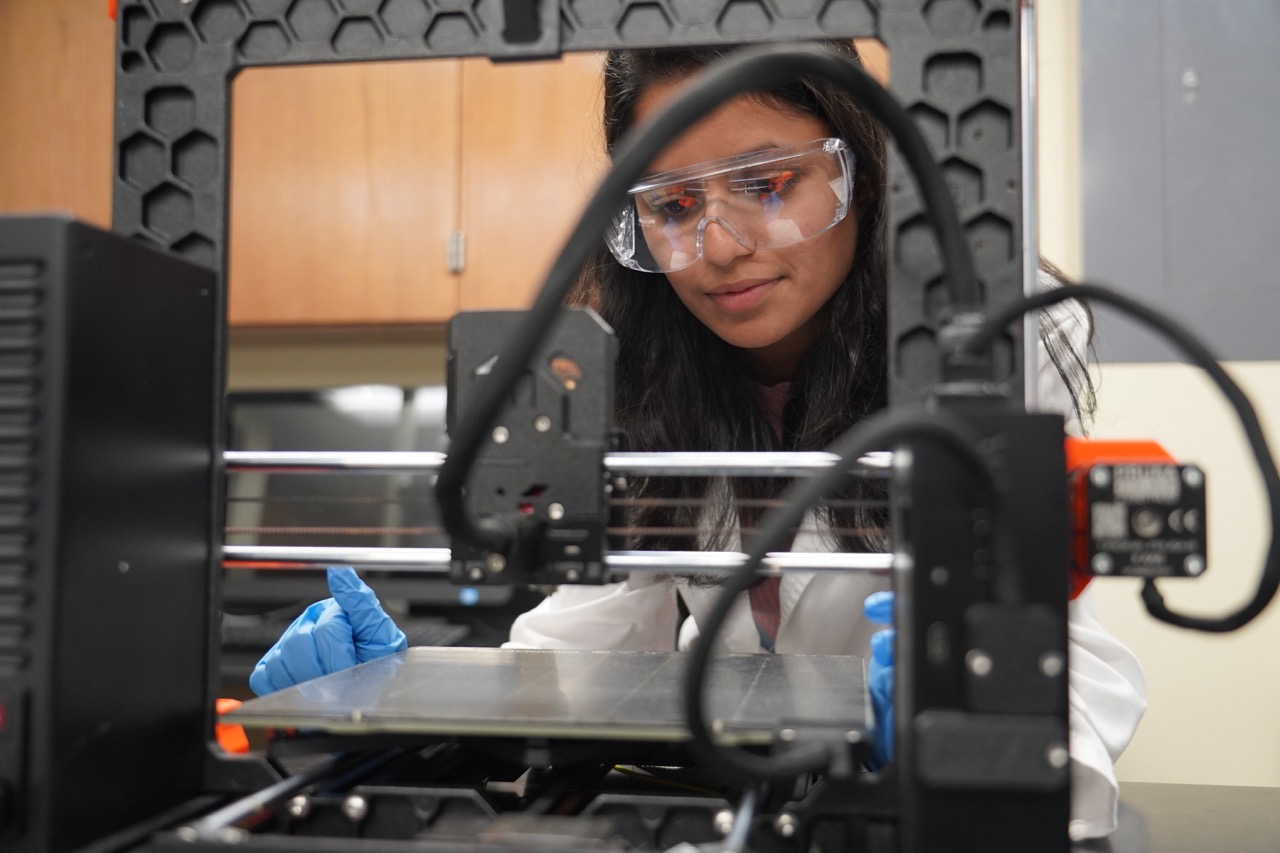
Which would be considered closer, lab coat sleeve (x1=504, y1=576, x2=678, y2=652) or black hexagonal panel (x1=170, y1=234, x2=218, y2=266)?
black hexagonal panel (x1=170, y1=234, x2=218, y2=266)

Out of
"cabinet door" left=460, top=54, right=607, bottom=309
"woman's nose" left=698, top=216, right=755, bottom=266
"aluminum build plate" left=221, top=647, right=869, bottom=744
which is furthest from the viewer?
"cabinet door" left=460, top=54, right=607, bottom=309

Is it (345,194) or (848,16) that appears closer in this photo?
(848,16)

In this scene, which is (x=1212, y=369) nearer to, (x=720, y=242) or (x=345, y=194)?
(x=720, y=242)

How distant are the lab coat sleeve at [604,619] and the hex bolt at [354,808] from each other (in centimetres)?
78

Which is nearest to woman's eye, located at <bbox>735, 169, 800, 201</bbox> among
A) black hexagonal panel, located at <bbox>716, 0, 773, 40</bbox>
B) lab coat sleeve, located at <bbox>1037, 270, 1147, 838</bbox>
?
lab coat sleeve, located at <bbox>1037, 270, 1147, 838</bbox>

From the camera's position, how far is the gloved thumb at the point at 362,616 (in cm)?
90

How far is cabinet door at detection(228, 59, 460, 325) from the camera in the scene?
2.30 m

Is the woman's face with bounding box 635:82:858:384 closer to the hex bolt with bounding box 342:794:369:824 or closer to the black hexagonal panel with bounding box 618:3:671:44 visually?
the black hexagonal panel with bounding box 618:3:671:44

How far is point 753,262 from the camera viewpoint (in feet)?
3.47

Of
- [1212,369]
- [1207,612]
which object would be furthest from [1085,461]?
[1207,612]

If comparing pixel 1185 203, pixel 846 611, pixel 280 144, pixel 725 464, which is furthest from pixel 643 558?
pixel 280 144

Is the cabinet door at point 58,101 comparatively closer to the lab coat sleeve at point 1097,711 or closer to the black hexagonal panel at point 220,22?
the black hexagonal panel at point 220,22

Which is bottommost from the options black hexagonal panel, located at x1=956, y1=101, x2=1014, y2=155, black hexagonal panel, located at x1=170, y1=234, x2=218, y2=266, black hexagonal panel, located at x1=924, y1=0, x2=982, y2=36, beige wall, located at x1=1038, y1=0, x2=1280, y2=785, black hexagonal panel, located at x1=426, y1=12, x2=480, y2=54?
beige wall, located at x1=1038, y1=0, x2=1280, y2=785

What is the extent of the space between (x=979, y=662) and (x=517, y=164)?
2047 millimetres
